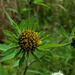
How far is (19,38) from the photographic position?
960mm

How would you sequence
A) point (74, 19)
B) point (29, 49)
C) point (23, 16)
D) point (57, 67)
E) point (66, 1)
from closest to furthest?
point (29, 49)
point (57, 67)
point (66, 1)
point (74, 19)
point (23, 16)

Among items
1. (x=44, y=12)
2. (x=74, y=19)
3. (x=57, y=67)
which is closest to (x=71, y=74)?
(x=57, y=67)

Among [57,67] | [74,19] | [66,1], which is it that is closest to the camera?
[57,67]

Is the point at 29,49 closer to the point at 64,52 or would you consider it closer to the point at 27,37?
the point at 27,37

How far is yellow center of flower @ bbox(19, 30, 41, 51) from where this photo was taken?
3.05 feet

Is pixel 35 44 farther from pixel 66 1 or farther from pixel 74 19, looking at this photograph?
pixel 74 19

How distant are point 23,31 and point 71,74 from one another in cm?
129

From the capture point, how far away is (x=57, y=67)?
1.88 meters

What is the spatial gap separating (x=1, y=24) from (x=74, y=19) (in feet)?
5.07

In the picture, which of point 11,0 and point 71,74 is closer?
point 71,74

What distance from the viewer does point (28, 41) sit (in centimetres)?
94

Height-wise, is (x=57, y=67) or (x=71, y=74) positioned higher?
(x=57, y=67)

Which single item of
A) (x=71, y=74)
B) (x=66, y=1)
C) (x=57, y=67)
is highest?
(x=66, y=1)

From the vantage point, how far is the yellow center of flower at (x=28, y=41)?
0.93 metres
